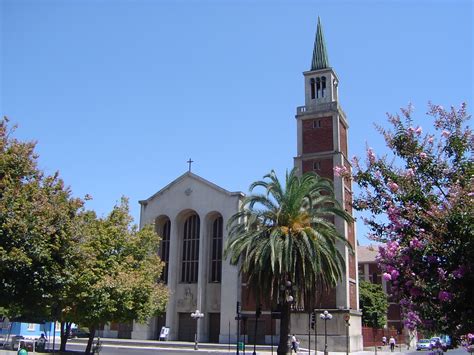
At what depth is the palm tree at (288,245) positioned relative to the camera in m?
29.6

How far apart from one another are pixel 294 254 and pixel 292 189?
4.08 metres

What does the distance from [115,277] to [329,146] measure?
1203 inches

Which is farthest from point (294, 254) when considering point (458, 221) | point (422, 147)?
point (458, 221)

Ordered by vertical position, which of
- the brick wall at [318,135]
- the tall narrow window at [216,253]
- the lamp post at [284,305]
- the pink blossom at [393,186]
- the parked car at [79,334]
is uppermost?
the brick wall at [318,135]

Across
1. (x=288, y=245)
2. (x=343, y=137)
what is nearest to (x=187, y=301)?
(x=343, y=137)

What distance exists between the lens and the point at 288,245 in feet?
96.9

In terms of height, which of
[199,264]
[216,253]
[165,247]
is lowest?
[199,264]

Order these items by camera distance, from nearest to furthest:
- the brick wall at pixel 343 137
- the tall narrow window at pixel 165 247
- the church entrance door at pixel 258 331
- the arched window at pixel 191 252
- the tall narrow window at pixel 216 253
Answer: the church entrance door at pixel 258 331
the brick wall at pixel 343 137
the tall narrow window at pixel 216 253
the arched window at pixel 191 252
the tall narrow window at pixel 165 247

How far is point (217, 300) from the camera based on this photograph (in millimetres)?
53188

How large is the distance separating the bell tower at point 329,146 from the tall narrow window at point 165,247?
17.1m

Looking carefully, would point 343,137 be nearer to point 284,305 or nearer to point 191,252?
point 191,252

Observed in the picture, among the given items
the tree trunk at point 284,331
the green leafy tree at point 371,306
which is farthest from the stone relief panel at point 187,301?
the tree trunk at point 284,331

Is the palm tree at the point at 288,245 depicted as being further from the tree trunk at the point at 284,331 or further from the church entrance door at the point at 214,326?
the church entrance door at the point at 214,326

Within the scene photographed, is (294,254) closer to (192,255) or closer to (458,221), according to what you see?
(458,221)
